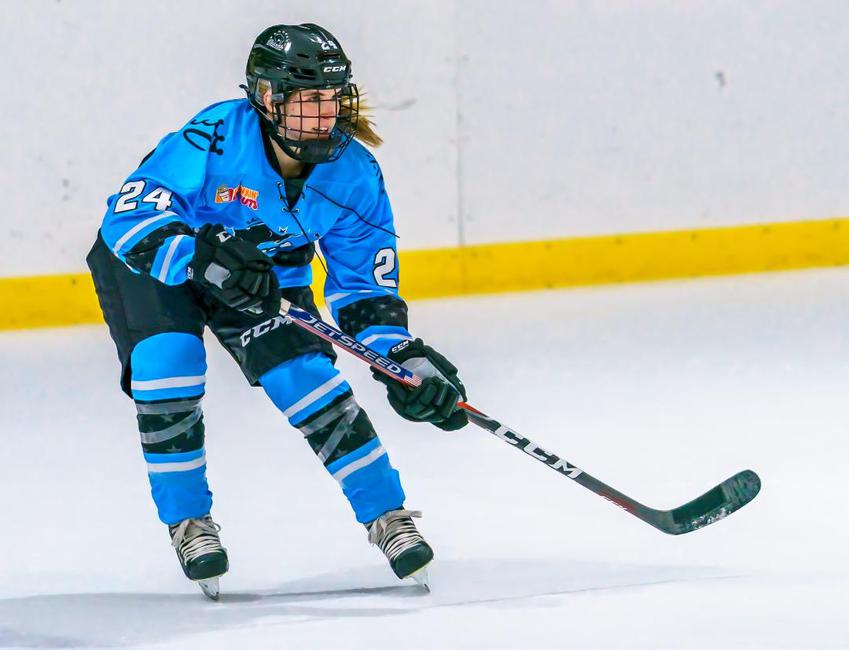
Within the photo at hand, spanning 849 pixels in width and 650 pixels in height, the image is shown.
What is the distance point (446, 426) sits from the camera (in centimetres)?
244

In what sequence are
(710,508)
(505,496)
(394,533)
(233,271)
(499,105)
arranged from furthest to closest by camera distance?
(499,105), (505,496), (710,508), (394,533), (233,271)

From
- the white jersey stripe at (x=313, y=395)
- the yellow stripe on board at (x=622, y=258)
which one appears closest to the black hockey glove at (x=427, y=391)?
the white jersey stripe at (x=313, y=395)

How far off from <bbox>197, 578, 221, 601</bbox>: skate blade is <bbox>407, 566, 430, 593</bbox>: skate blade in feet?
1.12

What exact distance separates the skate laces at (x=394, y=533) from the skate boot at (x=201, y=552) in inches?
10.6

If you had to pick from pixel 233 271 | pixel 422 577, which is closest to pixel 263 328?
pixel 233 271

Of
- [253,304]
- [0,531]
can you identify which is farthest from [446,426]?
[0,531]

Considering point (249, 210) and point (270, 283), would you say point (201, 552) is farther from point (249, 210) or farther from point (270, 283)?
point (249, 210)

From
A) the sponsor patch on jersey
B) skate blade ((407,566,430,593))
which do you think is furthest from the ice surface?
the sponsor patch on jersey

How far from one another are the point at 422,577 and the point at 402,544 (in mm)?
70

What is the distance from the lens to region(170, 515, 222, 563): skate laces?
242cm

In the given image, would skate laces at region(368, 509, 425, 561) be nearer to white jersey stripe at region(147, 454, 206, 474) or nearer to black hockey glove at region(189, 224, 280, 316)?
white jersey stripe at region(147, 454, 206, 474)

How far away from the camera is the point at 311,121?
2361 mm

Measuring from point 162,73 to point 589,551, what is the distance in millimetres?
2546

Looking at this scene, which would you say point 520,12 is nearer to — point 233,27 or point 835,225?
point 233,27
